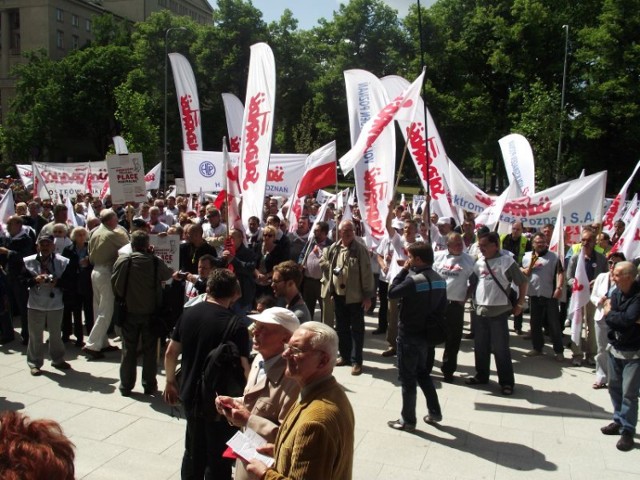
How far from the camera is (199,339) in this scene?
3998 mm

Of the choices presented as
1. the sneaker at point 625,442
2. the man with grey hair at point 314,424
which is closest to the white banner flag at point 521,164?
the sneaker at point 625,442

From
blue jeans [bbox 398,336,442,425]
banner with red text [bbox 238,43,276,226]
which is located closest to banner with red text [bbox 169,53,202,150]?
banner with red text [bbox 238,43,276,226]

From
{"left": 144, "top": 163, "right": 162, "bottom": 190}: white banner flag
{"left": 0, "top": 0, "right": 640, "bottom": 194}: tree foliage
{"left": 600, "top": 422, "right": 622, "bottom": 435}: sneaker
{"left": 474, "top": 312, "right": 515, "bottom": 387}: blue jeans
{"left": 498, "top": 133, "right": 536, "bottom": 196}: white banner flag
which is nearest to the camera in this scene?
{"left": 600, "top": 422, "right": 622, "bottom": 435}: sneaker

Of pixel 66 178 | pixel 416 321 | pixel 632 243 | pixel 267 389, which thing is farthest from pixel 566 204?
pixel 66 178

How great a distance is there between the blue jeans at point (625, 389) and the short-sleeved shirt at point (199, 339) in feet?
12.3

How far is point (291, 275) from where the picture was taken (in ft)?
16.7

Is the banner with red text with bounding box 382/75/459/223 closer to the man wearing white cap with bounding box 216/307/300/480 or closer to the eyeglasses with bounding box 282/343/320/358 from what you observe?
the man wearing white cap with bounding box 216/307/300/480

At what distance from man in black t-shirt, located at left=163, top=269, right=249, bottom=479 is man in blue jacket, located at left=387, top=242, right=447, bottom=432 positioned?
2.17 m

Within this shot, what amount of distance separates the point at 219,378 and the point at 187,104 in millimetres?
13865

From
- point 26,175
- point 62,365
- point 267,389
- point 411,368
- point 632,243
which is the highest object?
point 26,175

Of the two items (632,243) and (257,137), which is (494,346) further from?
(257,137)

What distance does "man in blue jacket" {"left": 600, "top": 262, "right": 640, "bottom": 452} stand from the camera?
5.44m

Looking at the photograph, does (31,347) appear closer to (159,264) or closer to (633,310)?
(159,264)

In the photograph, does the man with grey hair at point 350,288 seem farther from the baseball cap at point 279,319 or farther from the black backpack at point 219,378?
the baseball cap at point 279,319
